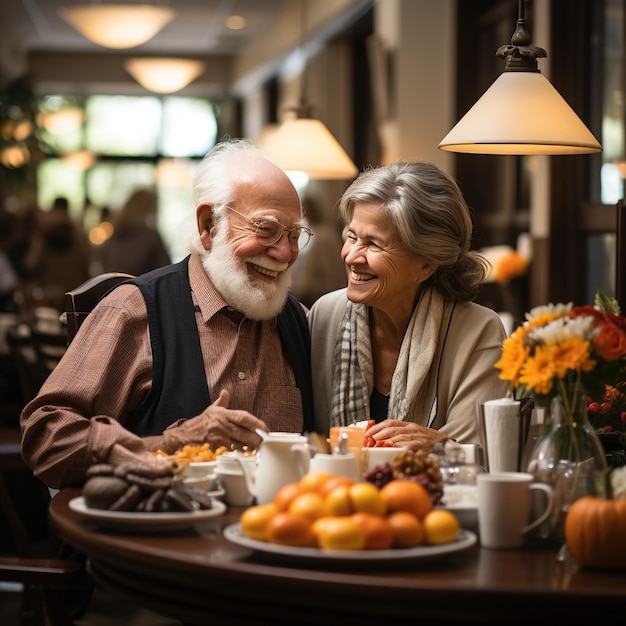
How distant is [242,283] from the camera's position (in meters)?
2.73

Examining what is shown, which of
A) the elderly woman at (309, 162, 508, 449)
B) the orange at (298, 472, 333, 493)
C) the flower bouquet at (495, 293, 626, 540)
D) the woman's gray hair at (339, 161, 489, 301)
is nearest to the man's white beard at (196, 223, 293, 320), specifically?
the elderly woman at (309, 162, 508, 449)

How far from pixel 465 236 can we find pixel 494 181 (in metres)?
4.19

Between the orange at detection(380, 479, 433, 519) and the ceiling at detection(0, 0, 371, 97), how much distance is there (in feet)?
24.7

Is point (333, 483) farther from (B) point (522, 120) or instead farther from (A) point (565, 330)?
(B) point (522, 120)

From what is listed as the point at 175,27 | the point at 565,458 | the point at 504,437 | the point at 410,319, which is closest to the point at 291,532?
the point at 565,458

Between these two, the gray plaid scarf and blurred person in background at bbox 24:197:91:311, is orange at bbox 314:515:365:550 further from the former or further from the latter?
blurred person in background at bbox 24:197:91:311

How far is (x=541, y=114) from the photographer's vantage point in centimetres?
258

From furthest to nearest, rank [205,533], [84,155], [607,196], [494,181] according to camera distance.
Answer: [84,155], [494,181], [607,196], [205,533]

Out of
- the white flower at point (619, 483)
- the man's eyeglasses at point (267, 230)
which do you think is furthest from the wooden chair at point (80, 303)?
the white flower at point (619, 483)

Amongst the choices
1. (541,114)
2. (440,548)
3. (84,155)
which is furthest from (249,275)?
(84,155)

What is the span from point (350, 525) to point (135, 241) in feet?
24.4

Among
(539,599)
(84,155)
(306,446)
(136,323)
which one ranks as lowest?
(539,599)

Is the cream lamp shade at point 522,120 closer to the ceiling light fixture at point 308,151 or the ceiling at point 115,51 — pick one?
the ceiling light fixture at point 308,151

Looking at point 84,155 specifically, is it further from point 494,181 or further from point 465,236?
point 465,236
